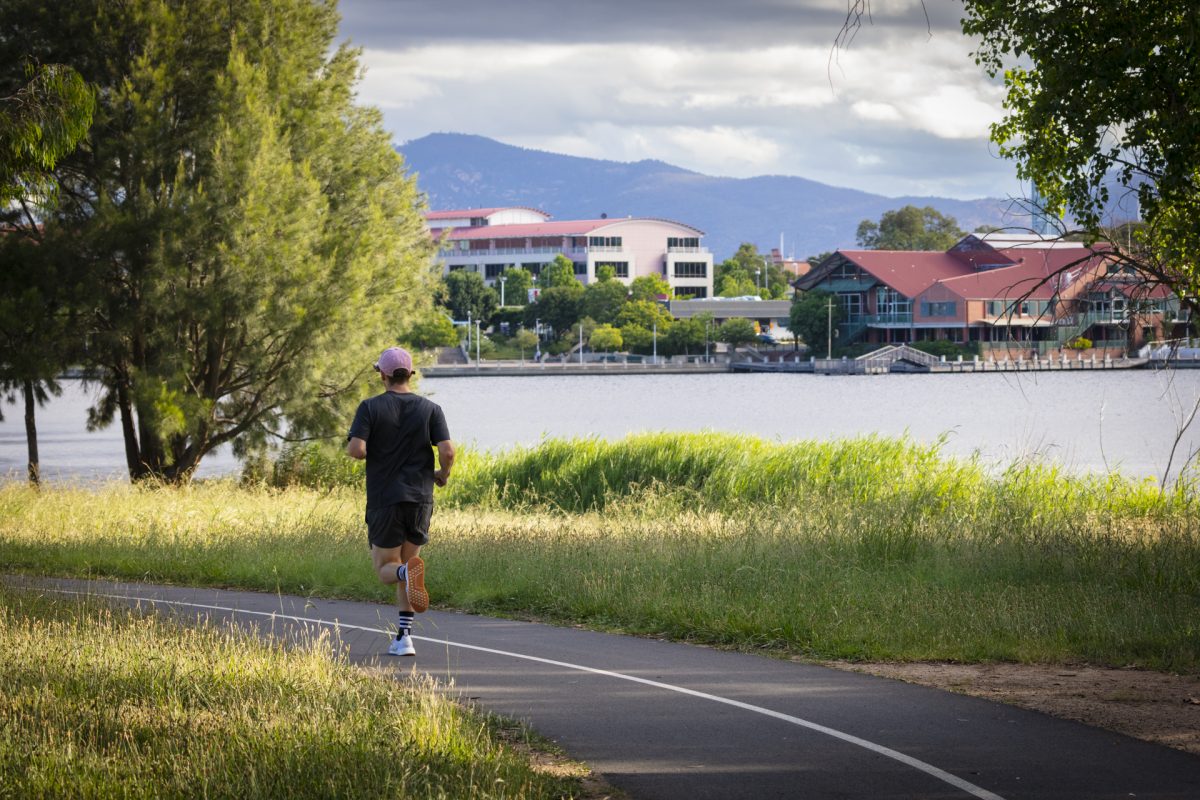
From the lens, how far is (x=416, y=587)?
11.4 meters

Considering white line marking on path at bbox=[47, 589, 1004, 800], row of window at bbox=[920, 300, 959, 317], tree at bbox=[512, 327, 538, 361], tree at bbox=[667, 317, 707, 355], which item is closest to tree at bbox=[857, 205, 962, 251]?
tree at bbox=[667, 317, 707, 355]

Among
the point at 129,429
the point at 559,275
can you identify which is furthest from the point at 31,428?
the point at 559,275

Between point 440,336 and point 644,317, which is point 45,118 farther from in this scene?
point 644,317

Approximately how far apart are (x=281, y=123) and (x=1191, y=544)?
2207cm

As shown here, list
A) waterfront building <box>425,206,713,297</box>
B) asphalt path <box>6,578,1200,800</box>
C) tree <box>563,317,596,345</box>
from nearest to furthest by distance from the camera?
asphalt path <box>6,578,1200,800</box>, tree <box>563,317,596,345</box>, waterfront building <box>425,206,713,297</box>

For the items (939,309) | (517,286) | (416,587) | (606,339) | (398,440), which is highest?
(517,286)

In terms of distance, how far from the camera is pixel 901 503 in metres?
23.7

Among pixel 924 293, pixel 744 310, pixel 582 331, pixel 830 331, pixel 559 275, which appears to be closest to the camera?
pixel 924 293

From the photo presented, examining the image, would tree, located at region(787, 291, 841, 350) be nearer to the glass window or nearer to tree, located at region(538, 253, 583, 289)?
tree, located at region(538, 253, 583, 289)

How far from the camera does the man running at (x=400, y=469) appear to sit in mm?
11383

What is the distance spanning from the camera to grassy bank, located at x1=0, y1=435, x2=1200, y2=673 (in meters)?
12.8

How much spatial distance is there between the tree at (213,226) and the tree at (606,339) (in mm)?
115749

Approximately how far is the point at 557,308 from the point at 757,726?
144862mm

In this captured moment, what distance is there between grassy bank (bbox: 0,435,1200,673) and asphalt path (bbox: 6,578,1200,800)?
1337 mm
